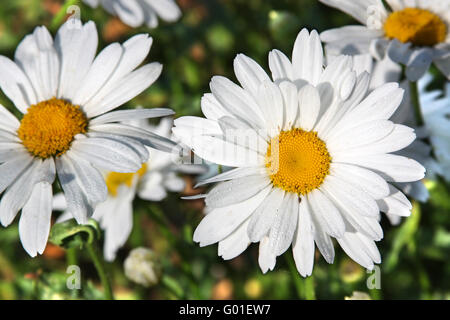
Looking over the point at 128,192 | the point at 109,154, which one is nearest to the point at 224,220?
the point at 109,154

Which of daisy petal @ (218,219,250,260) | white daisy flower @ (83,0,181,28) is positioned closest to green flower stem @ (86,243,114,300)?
daisy petal @ (218,219,250,260)

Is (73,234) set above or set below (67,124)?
below

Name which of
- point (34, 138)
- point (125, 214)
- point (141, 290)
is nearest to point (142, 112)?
point (34, 138)

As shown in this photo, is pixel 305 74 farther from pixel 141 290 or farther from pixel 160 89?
pixel 160 89

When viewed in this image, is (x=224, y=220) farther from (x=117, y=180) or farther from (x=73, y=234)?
(x=117, y=180)

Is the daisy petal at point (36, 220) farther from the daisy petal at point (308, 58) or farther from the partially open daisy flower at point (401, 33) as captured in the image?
the partially open daisy flower at point (401, 33)
